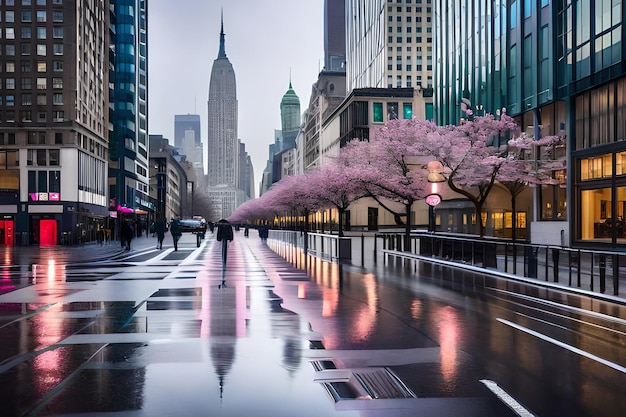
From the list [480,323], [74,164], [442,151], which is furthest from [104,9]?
[480,323]

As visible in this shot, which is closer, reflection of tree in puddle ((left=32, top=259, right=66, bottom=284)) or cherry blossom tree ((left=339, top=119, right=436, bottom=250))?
reflection of tree in puddle ((left=32, top=259, right=66, bottom=284))

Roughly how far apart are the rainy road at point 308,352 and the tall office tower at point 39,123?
158 feet

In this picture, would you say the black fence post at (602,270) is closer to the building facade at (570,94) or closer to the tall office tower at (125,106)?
the building facade at (570,94)

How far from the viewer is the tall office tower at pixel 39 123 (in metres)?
63.2

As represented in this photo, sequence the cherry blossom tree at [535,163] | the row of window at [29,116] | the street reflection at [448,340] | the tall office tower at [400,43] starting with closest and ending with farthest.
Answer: the street reflection at [448,340]
the cherry blossom tree at [535,163]
the row of window at [29,116]
the tall office tower at [400,43]

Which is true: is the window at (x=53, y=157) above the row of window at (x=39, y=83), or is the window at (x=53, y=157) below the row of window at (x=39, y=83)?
below

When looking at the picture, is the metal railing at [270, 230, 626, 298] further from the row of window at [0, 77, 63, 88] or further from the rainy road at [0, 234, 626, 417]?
the row of window at [0, 77, 63, 88]

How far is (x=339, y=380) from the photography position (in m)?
7.77

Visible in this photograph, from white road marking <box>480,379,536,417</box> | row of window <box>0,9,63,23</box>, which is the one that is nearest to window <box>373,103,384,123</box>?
row of window <box>0,9,63,23</box>

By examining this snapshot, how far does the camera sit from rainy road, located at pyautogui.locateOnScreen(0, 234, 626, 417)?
6.79 m

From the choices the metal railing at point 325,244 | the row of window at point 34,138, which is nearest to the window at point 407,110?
the metal railing at point 325,244

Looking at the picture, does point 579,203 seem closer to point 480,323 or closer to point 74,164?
point 480,323

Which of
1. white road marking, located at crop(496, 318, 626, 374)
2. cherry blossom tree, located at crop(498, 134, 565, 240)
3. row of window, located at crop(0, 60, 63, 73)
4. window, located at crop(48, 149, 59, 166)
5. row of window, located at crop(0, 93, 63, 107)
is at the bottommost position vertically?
white road marking, located at crop(496, 318, 626, 374)

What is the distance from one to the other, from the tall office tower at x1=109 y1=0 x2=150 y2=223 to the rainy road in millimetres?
77690
